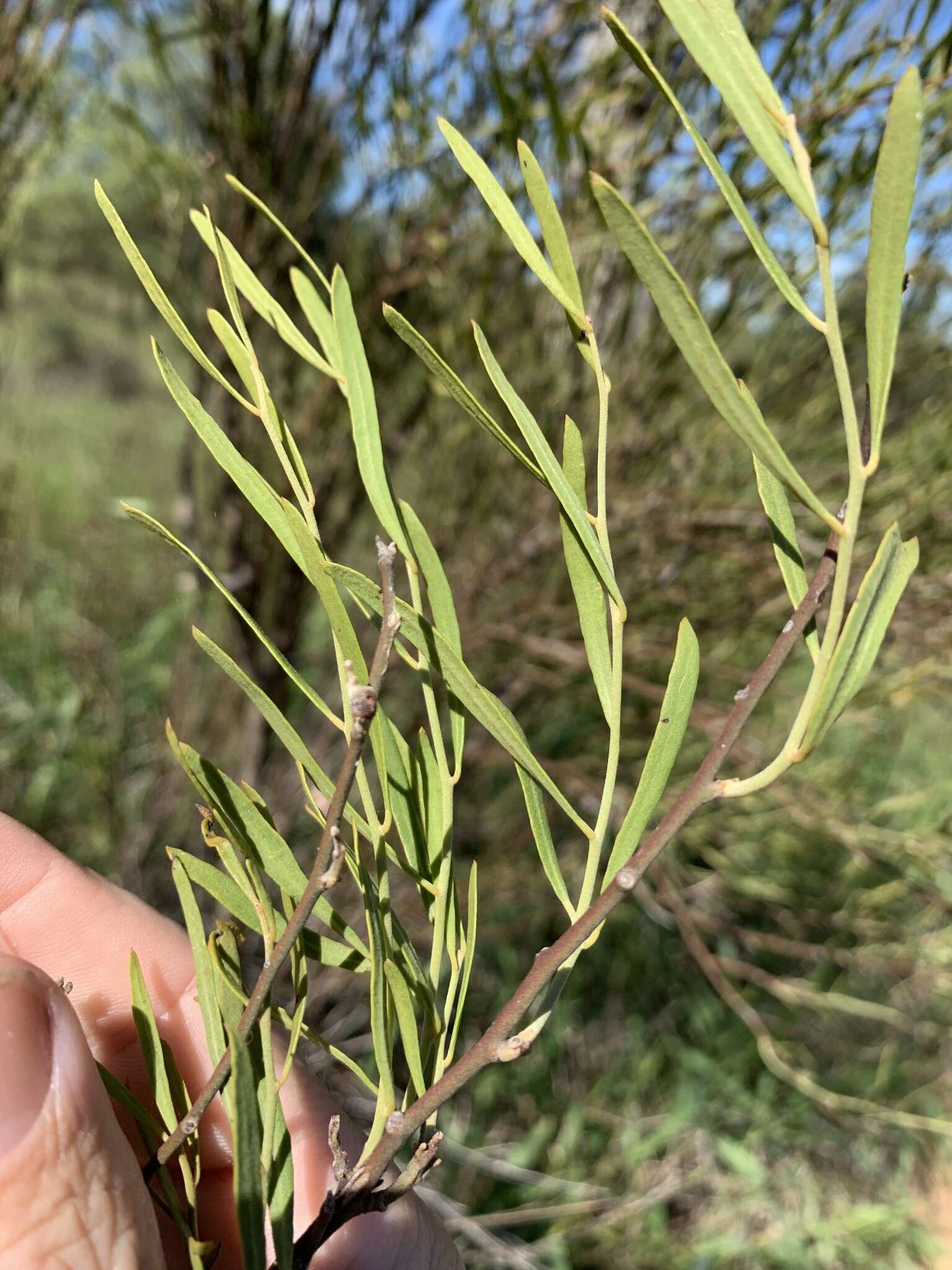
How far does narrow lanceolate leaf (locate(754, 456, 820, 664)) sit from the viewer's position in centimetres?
23

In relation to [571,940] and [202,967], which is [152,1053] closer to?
[202,967]

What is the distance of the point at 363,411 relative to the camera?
0.24 m

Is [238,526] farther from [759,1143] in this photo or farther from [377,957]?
[759,1143]

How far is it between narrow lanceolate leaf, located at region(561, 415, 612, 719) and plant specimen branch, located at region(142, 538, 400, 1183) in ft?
0.19

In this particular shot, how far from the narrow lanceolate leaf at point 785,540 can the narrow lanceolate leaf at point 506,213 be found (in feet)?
0.22

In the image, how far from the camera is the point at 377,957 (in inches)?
9.7

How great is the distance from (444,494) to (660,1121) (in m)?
1.16

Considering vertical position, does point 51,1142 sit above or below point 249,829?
below

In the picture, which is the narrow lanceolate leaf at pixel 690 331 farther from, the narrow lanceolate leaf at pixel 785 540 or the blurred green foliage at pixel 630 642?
the blurred green foliage at pixel 630 642

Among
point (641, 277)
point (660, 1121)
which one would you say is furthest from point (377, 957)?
point (660, 1121)

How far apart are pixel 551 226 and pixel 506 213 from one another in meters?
0.01

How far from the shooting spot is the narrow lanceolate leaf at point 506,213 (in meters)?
0.21

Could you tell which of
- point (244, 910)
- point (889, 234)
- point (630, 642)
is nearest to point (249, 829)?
point (244, 910)

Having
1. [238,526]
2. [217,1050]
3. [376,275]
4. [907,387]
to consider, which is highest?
[907,387]
